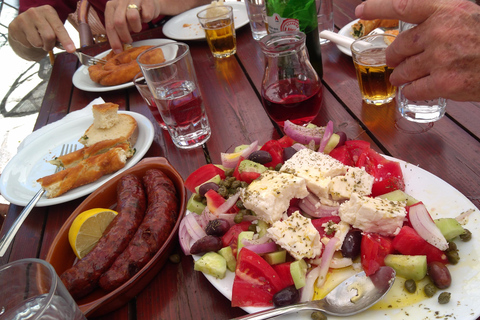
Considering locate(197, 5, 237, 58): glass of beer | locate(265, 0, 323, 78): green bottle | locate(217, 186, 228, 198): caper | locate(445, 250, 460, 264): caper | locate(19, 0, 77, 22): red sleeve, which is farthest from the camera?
locate(19, 0, 77, 22): red sleeve

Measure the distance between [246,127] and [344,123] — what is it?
0.53m

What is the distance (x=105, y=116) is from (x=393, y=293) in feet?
5.83

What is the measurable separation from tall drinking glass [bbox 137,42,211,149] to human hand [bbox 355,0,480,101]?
0.92m

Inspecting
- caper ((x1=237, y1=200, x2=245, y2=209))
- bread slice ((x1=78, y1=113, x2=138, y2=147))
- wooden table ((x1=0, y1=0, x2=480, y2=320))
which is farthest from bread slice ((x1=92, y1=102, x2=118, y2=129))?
caper ((x1=237, y1=200, x2=245, y2=209))

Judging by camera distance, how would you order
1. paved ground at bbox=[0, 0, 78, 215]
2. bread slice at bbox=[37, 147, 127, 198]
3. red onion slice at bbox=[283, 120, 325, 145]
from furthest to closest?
1. paved ground at bbox=[0, 0, 78, 215]
2. bread slice at bbox=[37, 147, 127, 198]
3. red onion slice at bbox=[283, 120, 325, 145]

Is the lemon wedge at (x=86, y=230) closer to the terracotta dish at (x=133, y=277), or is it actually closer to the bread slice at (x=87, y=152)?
the terracotta dish at (x=133, y=277)

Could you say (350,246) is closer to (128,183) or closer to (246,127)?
(128,183)

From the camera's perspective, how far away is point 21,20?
3.49 m

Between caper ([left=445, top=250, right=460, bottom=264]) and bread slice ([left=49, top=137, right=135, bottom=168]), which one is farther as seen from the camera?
bread slice ([left=49, top=137, right=135, bottom=168])

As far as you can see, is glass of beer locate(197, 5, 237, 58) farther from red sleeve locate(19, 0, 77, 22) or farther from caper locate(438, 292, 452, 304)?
red sleeve locate(19, 0, 77, 22)

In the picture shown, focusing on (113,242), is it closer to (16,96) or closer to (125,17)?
(125,17)

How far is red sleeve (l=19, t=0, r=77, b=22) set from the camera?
4242 mm

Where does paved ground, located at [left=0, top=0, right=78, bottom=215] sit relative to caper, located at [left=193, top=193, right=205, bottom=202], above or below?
below

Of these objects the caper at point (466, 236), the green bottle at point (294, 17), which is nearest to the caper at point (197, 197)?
the caper at point (466, 236)
